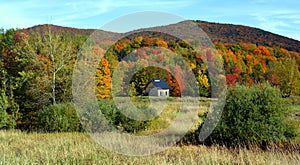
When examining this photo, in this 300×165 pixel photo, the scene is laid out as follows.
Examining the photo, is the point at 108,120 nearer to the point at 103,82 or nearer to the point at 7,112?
the point at 7,112

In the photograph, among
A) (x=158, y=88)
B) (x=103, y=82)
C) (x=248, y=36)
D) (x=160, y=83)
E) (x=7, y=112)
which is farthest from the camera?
(x=248, y=36)

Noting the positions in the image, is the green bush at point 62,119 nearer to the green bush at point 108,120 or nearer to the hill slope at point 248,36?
the green bush at point 108,120

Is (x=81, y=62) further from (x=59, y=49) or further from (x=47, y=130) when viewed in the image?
(x=47, y=130)

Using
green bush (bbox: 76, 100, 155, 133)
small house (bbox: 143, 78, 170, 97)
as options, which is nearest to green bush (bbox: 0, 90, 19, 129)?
green bush (bbox: 76, 100, 155, 133)

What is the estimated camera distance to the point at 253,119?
493 inches

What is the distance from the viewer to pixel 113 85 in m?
26.7

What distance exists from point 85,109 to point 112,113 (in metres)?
1.36

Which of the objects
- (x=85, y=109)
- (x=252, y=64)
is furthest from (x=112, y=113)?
(x=252, y=64)

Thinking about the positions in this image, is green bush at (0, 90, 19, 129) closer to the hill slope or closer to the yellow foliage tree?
the yellow foliage tree

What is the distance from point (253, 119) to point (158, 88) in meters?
28.9

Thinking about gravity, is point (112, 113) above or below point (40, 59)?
below

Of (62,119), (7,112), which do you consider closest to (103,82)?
(7,112)

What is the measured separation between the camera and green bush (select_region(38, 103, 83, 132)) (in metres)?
18.1

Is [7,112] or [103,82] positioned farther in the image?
[103,82]
